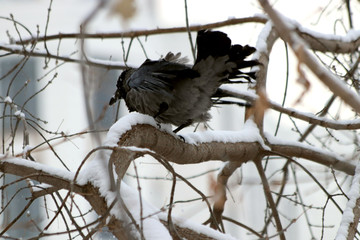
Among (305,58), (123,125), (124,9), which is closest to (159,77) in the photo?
(123,125)

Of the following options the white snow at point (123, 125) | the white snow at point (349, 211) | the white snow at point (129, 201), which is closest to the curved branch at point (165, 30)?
the white snow at point (123, 125)

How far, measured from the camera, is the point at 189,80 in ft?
9.95

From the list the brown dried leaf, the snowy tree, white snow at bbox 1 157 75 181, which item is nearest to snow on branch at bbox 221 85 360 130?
the snowy tree

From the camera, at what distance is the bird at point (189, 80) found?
2.81 m

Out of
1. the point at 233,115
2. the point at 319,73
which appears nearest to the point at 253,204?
the point at 233,115

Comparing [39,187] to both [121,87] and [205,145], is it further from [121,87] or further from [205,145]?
[121,87]

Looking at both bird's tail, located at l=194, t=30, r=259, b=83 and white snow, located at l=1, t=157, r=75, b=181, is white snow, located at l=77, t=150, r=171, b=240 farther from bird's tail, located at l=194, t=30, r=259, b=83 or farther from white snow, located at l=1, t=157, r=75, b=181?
bird's tail, located at l=194, t=30, r=259, b=83

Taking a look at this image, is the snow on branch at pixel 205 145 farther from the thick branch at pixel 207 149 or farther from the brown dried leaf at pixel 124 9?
the brown dried leaf at pixel 124 9

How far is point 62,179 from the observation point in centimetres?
217

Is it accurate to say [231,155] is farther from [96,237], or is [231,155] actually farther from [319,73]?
[319,73]

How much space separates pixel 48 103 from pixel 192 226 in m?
3.26

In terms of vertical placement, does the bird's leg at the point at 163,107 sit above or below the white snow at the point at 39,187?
above

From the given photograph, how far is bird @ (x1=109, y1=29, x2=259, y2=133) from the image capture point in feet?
9.23

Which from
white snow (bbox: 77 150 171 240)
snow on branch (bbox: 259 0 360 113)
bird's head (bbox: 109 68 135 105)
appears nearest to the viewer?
snow on branch (bbox: 259 0 360 113)
